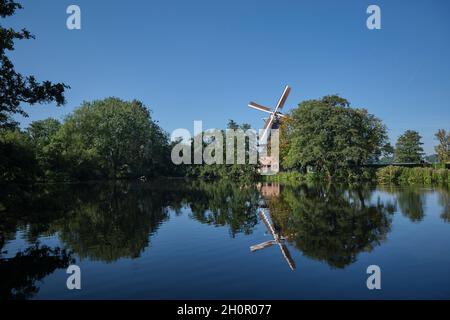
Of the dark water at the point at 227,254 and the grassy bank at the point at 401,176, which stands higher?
the grassy bank at the point at 401,176

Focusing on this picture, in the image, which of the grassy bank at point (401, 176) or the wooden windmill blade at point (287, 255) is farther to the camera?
the grassy bank at point (401, 176)

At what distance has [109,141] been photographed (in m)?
68.4

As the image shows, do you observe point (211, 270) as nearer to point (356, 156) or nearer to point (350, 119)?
point (356, 156)

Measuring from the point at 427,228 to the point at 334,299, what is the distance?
10.5m

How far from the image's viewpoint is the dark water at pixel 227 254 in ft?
28.1

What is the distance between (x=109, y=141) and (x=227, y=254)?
2398 inches

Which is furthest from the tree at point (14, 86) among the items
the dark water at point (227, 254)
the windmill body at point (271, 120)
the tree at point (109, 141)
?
the windmill body at point (271, 120)

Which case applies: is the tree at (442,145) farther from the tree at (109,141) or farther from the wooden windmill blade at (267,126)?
the tree at (109,141)

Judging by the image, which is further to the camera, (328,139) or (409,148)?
(409,148)

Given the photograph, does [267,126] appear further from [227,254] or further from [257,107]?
[227,254]

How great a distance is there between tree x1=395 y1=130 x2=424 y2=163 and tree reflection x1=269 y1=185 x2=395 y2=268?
75483mm

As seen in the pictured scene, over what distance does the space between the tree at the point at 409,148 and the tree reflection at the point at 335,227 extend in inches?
2972

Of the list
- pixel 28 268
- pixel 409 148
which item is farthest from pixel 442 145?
pixel 28 268
